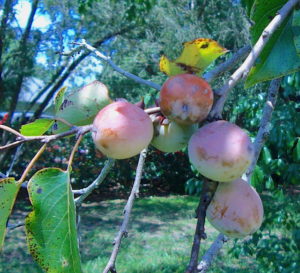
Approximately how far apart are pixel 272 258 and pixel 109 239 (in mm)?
2777

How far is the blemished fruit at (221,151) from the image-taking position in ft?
1.59

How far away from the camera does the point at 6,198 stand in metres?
0.58

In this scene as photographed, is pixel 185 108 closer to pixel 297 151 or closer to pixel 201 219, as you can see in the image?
pixel 201 219

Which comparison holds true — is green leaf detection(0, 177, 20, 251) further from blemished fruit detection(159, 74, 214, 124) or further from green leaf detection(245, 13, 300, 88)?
green leaf detection(245, 13, 300, 88)

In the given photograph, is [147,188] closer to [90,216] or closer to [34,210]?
[90,216]

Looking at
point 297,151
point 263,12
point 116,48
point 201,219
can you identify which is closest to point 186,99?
point 201,219

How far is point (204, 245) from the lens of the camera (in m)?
4.41

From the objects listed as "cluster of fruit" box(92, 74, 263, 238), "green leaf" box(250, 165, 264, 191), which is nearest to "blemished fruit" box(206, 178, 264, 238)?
"cluster of fruit" box(92, 74, 263, 238)

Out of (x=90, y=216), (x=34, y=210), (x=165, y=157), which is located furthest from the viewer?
(x=165, y=157)

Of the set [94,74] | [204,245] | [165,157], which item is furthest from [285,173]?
[94,74]

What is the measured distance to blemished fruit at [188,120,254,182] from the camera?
486 millimetres

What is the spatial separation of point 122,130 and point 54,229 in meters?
0.17

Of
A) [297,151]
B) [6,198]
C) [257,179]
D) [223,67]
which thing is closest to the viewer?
[6,198]

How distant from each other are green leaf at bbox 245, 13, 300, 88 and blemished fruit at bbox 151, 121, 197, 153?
8.6 inches
